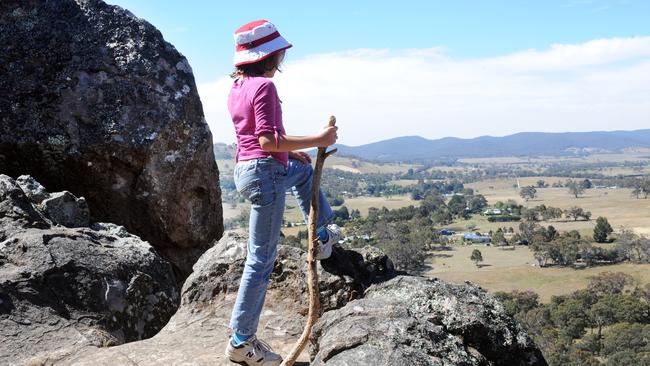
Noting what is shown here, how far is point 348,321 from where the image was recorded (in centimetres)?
472

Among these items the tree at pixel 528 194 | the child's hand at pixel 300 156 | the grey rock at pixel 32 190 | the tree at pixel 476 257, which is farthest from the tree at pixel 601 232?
the child's hand at pixel 300 156

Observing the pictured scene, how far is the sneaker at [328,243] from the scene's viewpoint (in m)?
6.00

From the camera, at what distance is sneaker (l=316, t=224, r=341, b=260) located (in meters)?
6.00

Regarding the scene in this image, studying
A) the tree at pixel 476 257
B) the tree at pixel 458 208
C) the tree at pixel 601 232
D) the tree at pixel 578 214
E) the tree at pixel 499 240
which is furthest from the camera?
the tree at pixel 458 208

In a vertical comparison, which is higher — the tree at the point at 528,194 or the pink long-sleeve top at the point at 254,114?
the pink long-sleeve top at the point at 254,114

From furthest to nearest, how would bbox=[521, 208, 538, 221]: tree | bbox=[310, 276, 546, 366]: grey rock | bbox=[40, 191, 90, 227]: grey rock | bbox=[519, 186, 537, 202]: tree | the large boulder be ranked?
1. bbox=[519, 186, 537, 202]: tree
2. bbox=[521, 208, 538, 221]: tree
3. the large boulder
4. bbox=[40, 191, 90, 227]: grey rock
5. bbox=[310, 276, 546, 366]: grey rock

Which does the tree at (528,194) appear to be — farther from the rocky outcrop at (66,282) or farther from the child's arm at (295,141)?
the child's arm at (295,141)

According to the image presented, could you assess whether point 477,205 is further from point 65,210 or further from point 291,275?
point 291,275

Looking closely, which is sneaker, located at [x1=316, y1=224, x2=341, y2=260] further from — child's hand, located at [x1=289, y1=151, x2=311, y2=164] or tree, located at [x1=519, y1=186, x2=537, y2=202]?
tree, located at [x1=519, y1=186, x2=537, y2=202]

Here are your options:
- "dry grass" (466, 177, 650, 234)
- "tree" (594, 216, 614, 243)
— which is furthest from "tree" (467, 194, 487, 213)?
"tree" (594, 216, 614, 243)

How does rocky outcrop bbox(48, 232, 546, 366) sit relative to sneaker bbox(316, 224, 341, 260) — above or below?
below

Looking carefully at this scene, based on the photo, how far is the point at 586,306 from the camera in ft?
218

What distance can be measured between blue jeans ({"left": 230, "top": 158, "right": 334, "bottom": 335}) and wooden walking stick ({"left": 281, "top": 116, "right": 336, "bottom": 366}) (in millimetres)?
284

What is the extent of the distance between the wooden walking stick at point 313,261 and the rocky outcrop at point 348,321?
0.12m
